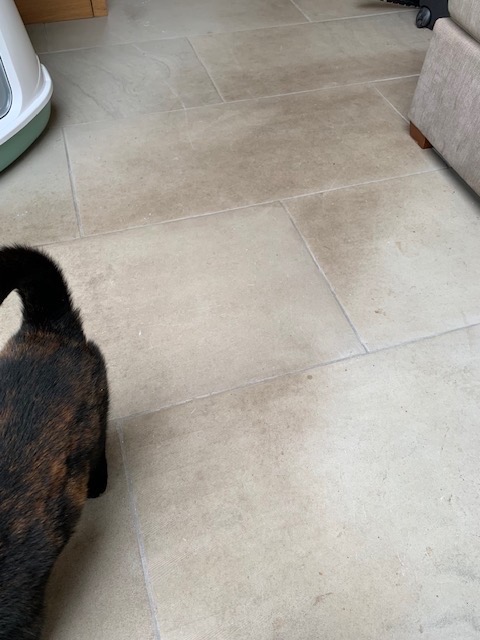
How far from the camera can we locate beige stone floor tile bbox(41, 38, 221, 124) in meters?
1.96

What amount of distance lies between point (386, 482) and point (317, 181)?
3.30ft

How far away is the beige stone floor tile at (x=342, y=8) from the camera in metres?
2.49

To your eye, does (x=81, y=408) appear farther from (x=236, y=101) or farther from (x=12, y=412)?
(x=236, y=101)

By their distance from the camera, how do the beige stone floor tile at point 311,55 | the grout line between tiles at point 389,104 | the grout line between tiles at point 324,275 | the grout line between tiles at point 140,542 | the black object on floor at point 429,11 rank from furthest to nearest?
the black object on floor at point 429,11
the beige stone floor tile at point 311,55
the grout line between tiles at point 389,104
the grout line between tiles at point 324,275
the grout line between tiles at point 140,542

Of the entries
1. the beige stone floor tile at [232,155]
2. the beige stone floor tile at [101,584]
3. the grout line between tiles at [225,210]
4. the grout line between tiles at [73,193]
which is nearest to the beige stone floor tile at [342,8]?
the beige stone floor tile at [232,155]

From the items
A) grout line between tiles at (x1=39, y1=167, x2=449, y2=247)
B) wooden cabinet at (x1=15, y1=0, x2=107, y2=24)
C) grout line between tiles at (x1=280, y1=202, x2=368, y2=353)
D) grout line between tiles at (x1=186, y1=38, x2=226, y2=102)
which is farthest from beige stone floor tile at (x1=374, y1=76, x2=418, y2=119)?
wooden cabinet at (x1=15, y1=0, x2=107, y2=24)

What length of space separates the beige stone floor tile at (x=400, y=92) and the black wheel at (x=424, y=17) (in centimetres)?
45

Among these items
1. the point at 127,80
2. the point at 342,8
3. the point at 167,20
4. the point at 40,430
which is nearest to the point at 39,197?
the point at 127,80

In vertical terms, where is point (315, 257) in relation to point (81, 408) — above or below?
below

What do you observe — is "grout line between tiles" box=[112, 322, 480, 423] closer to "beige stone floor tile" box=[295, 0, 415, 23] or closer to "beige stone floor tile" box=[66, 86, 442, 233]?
"beige stone floor tile" box=[66, 86, 442, 233]

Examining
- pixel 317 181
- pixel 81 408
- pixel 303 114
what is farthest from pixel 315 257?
pixel 81 408

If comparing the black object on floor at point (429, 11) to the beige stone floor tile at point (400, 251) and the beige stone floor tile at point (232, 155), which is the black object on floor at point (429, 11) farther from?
the beige stone floor tile at point (400, 251)

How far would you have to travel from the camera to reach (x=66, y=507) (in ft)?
2.49

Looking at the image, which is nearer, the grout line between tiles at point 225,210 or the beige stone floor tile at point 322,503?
the beige stone floor tile at point 322,503
